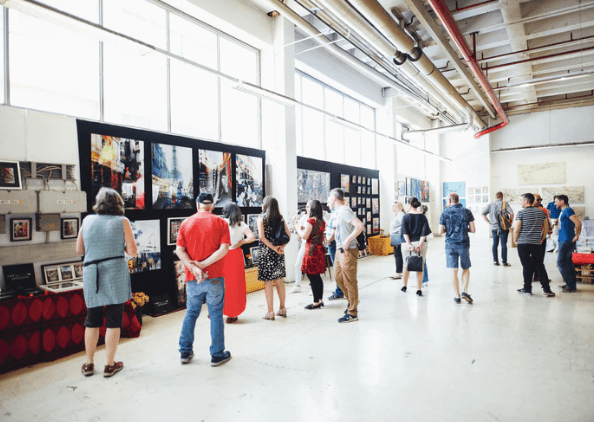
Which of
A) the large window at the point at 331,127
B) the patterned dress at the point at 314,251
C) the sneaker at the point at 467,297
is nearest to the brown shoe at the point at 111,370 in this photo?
the patterned dress at the point at 314,251

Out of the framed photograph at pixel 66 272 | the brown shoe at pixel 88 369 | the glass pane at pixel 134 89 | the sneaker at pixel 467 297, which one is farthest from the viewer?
the sneaker at pixel 467 297

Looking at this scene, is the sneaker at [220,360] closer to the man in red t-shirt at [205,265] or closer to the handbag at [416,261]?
the man in red t-shirt at [205,265]

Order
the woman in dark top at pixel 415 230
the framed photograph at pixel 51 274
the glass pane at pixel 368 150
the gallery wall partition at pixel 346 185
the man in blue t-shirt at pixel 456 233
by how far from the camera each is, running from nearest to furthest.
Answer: the framed photograph at pixel 51 274 → the man in blue t-shirt at pixel 456 233 → the woman in dark top at pixel 415 230 → the gallery wall partition at pixel 346 185 → the glass pane at pixel 368 150

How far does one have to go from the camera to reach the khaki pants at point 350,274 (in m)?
4.18

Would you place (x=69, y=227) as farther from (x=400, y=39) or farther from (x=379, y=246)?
(x=379, y=246)

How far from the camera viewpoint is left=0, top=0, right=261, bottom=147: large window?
13.2 ft

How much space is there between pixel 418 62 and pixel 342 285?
429 centimetres

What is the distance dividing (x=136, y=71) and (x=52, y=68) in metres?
1.06

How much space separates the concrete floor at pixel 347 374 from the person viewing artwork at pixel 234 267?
24cm

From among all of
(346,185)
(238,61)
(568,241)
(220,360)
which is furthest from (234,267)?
(346,185)

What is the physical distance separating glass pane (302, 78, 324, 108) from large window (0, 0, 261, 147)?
6.10ft

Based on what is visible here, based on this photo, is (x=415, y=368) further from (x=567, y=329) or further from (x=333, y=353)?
(x=567, y=329)

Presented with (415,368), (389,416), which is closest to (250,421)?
(389,416)

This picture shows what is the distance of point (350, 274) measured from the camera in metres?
4.19
